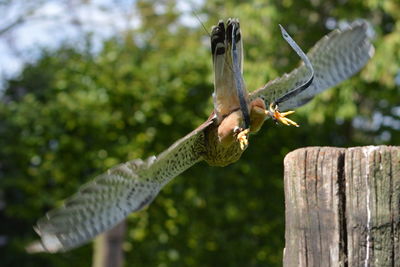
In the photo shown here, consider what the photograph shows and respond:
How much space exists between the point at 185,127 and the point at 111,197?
4871mm

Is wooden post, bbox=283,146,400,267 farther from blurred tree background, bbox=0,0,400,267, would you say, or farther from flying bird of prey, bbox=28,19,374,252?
blurred tree background, bbox=0,0,400,267

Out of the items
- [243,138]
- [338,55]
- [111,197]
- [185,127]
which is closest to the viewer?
[243,138]

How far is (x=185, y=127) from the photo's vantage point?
7.65m

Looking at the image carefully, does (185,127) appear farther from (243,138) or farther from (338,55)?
(243,138)

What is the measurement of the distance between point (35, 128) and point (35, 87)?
118 cm

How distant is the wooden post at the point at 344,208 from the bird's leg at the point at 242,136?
0.59m

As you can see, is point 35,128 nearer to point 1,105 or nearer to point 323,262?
point 1,105

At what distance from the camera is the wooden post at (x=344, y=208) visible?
1.90 meters

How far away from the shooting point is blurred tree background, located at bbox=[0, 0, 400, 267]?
720 centimetres

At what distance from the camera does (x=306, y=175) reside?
79.4 inches

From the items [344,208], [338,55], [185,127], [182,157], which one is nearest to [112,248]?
[185,127]

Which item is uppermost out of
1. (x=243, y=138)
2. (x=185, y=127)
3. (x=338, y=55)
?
(x=185, y=127)

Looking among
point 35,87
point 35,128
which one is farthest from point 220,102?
point 35,87

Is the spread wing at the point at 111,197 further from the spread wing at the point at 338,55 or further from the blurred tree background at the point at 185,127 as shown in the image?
the blurred tree background at the point at 185,127
